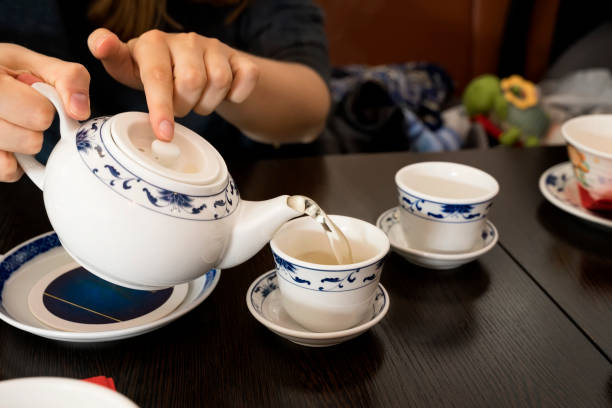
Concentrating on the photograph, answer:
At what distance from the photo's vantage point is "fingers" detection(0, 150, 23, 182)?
532mm

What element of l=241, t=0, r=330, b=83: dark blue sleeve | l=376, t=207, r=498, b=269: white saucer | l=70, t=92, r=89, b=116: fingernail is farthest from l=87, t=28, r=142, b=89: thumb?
l=241, t=0, r=330, b=83: dark blue sleeve

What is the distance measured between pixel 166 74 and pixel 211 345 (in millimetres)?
276

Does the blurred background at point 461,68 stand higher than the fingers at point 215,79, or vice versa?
the fingers at point 215,79

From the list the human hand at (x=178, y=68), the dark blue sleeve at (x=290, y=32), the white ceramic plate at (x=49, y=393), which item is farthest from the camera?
the dark blue sleeve at (x=290, y=32)

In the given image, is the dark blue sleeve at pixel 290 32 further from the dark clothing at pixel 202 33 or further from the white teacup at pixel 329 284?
the white teacup at pixel 329 284

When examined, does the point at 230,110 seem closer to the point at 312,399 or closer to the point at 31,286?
the point at 31,286

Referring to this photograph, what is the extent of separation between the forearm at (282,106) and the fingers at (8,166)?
1.46ft

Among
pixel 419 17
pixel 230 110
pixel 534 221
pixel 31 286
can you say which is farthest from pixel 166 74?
pixel 419 17

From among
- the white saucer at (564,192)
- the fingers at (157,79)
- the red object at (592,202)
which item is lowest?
the white saucer at (564,192)

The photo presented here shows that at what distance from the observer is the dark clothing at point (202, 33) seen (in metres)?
0.99

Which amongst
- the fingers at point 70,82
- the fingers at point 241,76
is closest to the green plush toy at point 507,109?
the fingers at point 241,76

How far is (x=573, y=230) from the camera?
75 centimetres

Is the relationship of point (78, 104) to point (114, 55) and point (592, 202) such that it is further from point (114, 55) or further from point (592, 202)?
point (592, 202)

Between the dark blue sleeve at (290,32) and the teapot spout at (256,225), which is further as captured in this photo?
the dark blue sleeve at (290,32)
